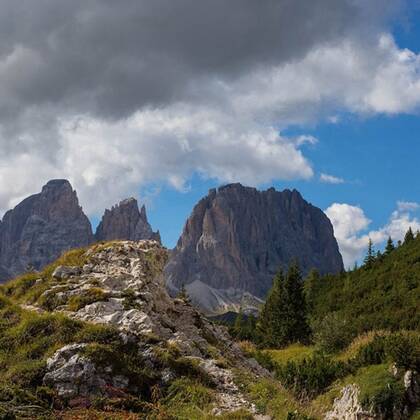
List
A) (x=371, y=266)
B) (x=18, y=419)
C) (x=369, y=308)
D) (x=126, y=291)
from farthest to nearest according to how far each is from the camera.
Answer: (x=371, y=266)
(x=369, y=308)
(x=126, y=291)
(x=18, y=419)

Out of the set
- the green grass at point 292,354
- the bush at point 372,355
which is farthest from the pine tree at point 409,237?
the bush at point 372,355

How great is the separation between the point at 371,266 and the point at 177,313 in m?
45.2

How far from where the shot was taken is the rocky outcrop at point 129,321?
11789mm

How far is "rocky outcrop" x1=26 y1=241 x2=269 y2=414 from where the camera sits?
38.7 feet

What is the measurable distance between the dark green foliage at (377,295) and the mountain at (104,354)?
2113cm

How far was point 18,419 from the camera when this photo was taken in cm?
941

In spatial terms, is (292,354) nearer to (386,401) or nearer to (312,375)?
(312,375)

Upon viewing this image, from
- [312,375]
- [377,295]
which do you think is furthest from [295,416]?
[377,295]

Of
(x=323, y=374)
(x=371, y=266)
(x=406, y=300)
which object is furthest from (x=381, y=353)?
(x=371, y=266)

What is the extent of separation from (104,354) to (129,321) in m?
2.39

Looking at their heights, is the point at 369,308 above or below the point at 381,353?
above

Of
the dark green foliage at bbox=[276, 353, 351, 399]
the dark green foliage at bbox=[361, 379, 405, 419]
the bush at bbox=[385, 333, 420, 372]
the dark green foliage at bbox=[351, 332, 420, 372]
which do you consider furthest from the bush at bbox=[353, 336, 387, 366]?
the dark green foliage at bbox=[361, 379, 405, 419]

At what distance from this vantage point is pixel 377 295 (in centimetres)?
4662

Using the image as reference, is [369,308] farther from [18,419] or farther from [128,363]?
[18,419]
